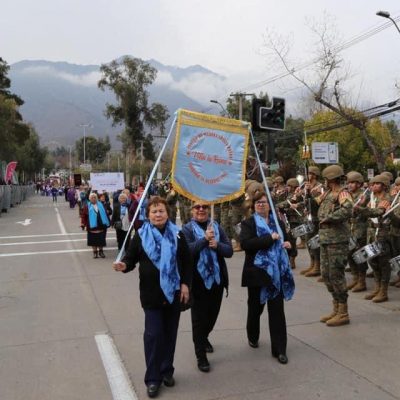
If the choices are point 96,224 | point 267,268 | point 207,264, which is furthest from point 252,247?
point 96,224

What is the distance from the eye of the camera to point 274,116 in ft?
38.7

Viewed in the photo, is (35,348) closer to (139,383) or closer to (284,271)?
(139,383)

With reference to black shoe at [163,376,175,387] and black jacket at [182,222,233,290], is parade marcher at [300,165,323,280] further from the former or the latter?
black shoe at [163,376,175,387]

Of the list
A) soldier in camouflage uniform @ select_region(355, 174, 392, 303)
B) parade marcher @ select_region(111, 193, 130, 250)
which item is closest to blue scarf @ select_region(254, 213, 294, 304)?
soldier in camouflage uniform @ select_region(355, 174, 392, 303)

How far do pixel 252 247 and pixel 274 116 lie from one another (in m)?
7.10

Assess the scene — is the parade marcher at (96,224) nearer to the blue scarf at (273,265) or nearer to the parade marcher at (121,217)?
the parade marcher at (121,217)

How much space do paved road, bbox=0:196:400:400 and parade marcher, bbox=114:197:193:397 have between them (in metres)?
0.27

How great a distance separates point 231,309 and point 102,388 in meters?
2.98

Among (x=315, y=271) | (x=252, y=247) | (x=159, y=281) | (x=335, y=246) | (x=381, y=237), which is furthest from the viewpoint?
(x=315, y=271)

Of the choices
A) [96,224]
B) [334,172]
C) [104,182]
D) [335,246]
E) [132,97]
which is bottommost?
[96,224]

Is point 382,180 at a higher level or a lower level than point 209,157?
lower

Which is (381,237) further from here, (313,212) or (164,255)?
(164,255)

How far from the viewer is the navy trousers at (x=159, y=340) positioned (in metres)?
4.42

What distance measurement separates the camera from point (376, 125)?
50.8 metres
